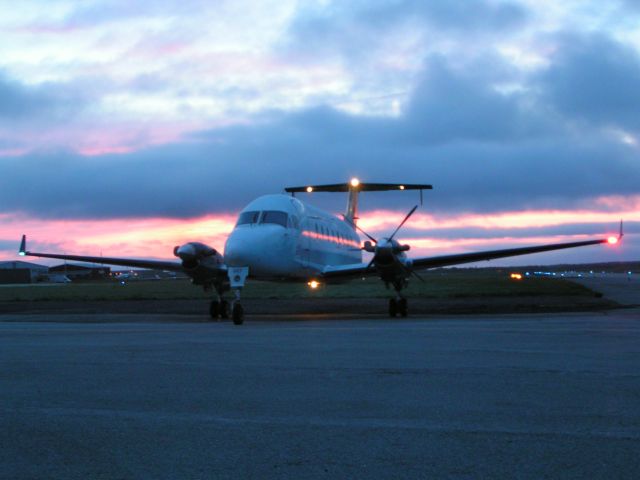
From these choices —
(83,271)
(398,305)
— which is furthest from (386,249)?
(83,271)

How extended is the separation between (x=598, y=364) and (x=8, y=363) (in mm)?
8047

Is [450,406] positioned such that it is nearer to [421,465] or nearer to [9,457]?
[421,465]

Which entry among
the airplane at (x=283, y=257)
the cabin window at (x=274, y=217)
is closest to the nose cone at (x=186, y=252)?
the airplane at (x=283, y=257)

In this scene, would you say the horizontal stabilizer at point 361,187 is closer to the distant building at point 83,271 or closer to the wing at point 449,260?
the wing at point 449,260

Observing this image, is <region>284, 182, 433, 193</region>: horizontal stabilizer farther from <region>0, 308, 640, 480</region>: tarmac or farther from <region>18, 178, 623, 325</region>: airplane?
<region>0, 308, 640, 480</region>: tarmac

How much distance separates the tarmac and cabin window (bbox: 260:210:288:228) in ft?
36.4

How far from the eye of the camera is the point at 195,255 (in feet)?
77.8

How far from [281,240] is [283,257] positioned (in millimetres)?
534

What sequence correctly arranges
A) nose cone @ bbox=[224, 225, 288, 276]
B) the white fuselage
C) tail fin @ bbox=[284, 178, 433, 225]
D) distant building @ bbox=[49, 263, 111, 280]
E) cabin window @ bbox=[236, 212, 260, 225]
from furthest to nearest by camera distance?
distant building @ bbox=[49, 263, 111, 280] → tail fin @ bbox=[284, 178, 433, 225] → cabin window @ bbox=[236, 212, 260, 225] → the white fuselage → nose cone @ bbox=[224, 225, 288, 276]

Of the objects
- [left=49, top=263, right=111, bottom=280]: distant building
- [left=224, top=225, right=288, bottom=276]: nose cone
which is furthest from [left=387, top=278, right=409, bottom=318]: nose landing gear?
[left=49, top=263, right=111, bottom=280]: distant building

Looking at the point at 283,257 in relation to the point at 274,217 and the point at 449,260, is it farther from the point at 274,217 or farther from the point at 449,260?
the point at 449,260

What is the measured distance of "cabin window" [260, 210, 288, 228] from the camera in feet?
77.1

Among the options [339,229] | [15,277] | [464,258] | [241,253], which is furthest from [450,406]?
[15,277]

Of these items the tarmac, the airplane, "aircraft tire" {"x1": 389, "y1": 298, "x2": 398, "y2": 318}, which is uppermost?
the airplane
